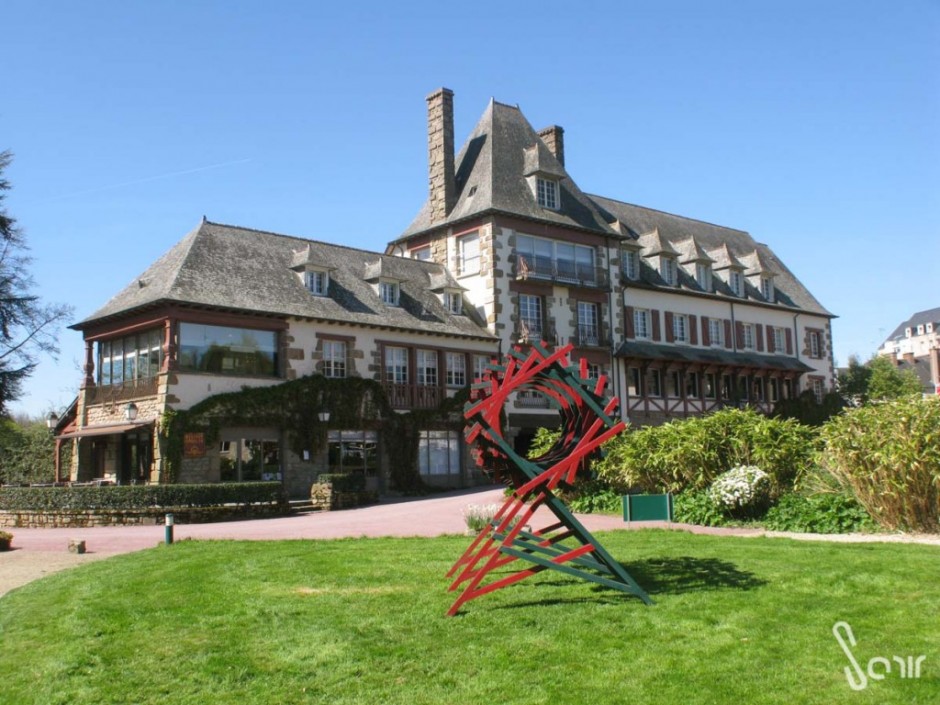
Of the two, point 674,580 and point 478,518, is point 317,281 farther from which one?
point 674,580

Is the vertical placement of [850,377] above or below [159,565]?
above

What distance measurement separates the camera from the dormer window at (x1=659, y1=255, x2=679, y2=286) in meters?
38.7

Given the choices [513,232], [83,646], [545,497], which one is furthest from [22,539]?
[513,232]

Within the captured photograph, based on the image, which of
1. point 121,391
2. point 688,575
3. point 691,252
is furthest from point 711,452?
point 691,252

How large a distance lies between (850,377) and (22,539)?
137ft

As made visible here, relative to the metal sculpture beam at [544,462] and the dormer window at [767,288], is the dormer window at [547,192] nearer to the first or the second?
the dormer window at [767,288]

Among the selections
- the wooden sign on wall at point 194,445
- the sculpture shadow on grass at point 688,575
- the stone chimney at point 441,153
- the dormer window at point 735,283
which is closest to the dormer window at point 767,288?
the dormer window at point 735,283

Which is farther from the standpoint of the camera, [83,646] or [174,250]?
[174,250]

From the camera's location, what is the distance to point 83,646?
25.2ft

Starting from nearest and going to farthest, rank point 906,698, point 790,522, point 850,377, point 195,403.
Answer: point 906,698 < point 790,522 < point 195,403 < point 850,377

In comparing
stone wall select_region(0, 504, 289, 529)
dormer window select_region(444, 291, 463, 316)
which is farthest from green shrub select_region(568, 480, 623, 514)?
dormer window select_region(444, 291, 463, 316)

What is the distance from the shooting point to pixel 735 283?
41969 millimetres

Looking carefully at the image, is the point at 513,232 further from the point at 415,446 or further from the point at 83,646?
the point at 83,646

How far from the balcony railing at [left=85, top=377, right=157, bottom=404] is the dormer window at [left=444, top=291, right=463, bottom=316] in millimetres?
10697
